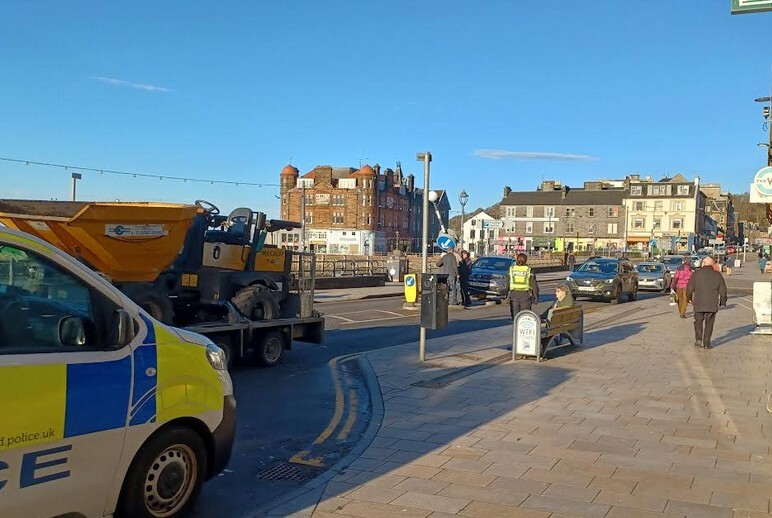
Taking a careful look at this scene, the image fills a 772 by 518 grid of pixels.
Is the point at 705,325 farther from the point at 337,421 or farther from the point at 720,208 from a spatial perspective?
the point at 720,208

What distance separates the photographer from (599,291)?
83.1ft

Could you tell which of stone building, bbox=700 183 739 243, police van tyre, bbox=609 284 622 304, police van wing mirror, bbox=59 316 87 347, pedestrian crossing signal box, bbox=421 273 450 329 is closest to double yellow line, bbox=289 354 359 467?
pedestrian crossing signal box, bbox=421 273 450 329

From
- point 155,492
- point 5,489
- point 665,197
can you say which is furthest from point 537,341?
point 665,197

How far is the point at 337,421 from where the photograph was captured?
7762mm

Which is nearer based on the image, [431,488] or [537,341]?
[431,488]

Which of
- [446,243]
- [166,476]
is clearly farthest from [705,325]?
[166,476]

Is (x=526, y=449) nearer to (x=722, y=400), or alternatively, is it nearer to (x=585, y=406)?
(x=585, y=406)

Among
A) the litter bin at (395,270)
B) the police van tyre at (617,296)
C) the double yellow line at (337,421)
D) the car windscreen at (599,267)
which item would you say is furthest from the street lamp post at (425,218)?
the litter bin at (395,270)

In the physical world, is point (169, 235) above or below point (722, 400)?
above

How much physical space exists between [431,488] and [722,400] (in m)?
5.21

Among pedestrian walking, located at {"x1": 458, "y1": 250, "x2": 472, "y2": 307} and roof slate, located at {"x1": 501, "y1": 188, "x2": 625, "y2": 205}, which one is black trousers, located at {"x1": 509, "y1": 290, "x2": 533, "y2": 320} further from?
roof slate, located at {"x1": 501, "y1": 188, "x2": 625, "y2": 205}

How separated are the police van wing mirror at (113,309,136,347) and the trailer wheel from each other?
22.8 ft

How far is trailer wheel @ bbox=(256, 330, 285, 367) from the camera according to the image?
10.9m

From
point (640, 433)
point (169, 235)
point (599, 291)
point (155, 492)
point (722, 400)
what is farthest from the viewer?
point (599, 291)
